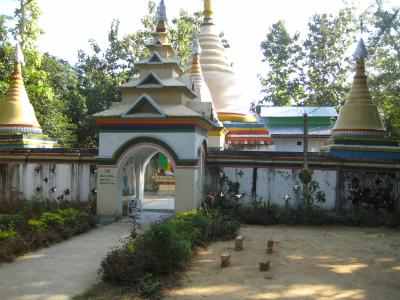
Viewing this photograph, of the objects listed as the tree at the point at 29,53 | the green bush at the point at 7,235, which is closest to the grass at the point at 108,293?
the green bush at the point at 7,235

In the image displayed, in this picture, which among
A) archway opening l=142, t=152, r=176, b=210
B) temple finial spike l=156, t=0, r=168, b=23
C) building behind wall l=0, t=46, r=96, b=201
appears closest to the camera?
building behind wall l=0, t=46, r=96, b=201

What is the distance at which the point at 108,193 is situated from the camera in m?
14.3

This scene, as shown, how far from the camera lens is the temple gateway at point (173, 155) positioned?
45.7 feet

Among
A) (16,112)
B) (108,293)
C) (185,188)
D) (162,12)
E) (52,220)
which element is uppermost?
(162,12)

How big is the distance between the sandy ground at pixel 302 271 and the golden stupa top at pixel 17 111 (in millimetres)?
11704

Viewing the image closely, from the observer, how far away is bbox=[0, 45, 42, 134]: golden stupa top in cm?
1834

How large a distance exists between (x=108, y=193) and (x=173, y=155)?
104 inches

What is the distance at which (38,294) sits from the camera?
271 inches

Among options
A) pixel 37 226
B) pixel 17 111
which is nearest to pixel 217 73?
pixel 17 111

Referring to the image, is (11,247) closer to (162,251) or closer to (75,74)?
(162,251)

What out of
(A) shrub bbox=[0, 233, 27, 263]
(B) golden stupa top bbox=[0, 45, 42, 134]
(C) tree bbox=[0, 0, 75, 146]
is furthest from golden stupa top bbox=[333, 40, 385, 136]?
(C) tree bbox=[0, 0, 75, 146]

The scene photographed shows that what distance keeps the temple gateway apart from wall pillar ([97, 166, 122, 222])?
0.03 metres

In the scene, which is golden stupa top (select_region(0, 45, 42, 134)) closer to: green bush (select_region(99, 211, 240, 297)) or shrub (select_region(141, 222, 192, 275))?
green bush (select_region(99, 211, 240, 297))

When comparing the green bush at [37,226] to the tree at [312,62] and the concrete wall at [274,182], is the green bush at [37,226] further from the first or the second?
the tree at [312,62]
